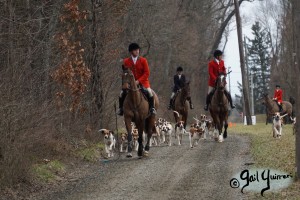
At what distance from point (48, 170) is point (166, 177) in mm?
Answer: 2913

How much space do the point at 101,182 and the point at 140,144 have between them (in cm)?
446

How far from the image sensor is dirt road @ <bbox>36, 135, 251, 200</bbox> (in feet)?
40.7

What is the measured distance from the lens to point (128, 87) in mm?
17828

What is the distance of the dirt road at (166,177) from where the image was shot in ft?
40.7

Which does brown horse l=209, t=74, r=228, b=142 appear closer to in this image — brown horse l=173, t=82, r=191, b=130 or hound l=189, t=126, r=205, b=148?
hound l=189, t=126, r=205, b=148

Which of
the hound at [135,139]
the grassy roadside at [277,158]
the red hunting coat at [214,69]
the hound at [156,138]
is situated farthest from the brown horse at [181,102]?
the grassy roadside at [277,158]

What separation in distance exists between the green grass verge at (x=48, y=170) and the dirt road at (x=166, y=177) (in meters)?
0.74

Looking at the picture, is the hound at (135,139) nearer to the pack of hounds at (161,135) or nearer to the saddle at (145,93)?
the pack of hounds at (161,135)

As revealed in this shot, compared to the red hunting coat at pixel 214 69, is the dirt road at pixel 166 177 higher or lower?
lower

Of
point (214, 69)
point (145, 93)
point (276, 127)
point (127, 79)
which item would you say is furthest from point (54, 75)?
point (276, 127)

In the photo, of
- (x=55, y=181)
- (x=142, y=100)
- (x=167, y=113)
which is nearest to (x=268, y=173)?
(x=55, y=181)

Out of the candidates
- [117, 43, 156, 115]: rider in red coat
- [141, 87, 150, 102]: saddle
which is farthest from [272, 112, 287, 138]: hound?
[141, 87, 150, 102]: saddle

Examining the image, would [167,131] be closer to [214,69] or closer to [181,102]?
[181,102]

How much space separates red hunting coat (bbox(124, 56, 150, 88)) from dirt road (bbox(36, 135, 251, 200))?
214cm
